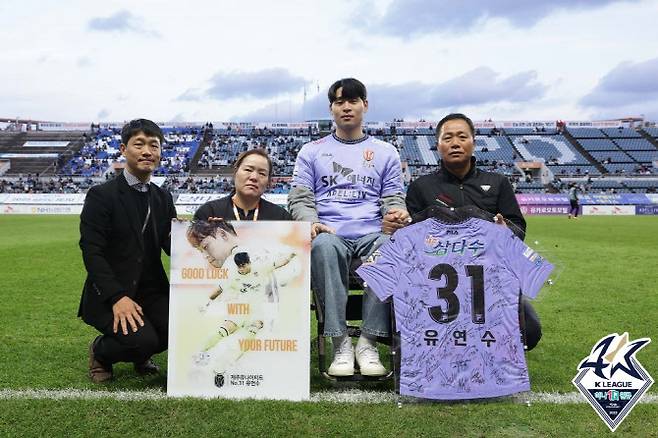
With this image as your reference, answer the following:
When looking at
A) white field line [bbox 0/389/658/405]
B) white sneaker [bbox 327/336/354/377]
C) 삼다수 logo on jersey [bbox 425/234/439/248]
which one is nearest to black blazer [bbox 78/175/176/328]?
white field line [bbox 0/389/658/405]

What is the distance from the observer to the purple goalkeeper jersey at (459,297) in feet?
10.5

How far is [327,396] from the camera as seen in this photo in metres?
3.30

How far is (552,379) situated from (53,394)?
10.1 feet

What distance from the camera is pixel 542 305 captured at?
6.53m

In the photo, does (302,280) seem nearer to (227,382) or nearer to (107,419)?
(227,382)

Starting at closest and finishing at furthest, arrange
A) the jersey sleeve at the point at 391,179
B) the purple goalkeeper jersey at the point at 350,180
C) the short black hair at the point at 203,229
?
the short black hair at the point at 203,229
the purple goalkeeper jersey at the point at 350,180
the jersey sleeve at the point at 391,179

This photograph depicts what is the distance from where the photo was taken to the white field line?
3.18 m

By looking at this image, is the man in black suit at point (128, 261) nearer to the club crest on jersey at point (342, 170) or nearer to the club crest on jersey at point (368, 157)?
the club crest on jersey at point (342, 170)

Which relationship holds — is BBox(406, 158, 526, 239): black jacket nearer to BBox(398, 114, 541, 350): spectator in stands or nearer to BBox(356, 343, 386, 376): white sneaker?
BBox(398, 114, 541, 350): spectator in stands

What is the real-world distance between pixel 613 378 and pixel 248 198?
91.2 inches

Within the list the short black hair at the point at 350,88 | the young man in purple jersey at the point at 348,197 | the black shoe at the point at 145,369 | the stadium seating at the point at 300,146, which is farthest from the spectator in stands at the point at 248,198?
the stadium seating at the point at 300,146

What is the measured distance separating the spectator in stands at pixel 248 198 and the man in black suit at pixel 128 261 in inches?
16.3

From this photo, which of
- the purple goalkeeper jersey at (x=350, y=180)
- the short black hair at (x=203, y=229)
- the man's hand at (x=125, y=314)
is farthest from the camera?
the purple goalkeeper jersey at (x=350, y=180)

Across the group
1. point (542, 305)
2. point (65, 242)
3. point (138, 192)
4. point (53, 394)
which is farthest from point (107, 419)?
point (65, 242)
